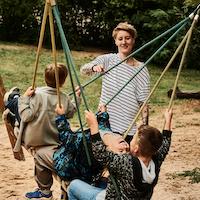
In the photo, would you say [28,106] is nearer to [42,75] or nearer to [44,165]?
[44,165]

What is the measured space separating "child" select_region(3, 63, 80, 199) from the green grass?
4.64m

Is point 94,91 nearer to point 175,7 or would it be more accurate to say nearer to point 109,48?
point 175,7

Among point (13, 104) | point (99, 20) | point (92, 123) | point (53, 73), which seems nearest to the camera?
point (92, 123)

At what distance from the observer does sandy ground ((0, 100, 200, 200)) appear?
5.48 m

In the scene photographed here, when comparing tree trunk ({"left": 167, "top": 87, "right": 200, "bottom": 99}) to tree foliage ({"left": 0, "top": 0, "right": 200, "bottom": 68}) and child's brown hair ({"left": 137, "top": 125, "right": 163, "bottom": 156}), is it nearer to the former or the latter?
tree foliage ({"left": 0, "top": 0, "right": 200, "bottom": 68})

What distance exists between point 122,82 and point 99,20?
11903mm

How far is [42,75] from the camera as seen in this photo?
12531mm

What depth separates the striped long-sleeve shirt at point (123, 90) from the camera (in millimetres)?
4367

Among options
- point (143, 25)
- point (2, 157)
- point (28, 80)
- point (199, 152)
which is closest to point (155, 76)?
point (143, 25)

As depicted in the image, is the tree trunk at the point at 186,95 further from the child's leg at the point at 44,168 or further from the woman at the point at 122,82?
the child's leg at the point at 44,168

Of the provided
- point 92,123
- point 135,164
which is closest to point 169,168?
point 92,123

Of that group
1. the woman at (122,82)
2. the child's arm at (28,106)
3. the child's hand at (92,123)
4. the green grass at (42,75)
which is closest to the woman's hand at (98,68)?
the woman at (122,82)

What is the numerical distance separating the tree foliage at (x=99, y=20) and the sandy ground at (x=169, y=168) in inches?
233

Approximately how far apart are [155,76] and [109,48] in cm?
359
